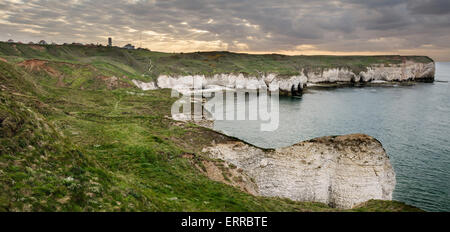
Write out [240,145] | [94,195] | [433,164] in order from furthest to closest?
[433,164] < [240,145] < [94,195]

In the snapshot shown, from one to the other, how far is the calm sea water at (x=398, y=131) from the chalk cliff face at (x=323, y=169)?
22.4ft

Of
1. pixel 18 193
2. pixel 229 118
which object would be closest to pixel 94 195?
pixel 18 193

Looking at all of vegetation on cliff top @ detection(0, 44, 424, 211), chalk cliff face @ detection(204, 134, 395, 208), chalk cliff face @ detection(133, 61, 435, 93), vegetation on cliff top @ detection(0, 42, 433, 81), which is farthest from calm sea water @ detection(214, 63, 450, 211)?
vegetation on cliff top @ detection(0, 42, 433, 81)

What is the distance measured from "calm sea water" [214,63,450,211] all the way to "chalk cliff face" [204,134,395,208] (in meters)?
6.84

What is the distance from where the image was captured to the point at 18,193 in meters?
9.84

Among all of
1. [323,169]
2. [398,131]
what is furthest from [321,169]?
[398,131]

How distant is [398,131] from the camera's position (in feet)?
203

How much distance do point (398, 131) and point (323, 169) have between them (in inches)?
1688

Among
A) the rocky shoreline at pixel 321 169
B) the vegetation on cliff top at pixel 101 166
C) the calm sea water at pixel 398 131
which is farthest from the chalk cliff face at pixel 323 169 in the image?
the calm sea water at pixel 398 131

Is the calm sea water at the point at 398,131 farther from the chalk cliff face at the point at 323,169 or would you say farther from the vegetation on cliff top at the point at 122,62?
the vegetation on cliff top at the point at 122,62

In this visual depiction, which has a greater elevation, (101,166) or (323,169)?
(101,166)

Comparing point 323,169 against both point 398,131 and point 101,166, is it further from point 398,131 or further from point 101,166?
point 398,131
